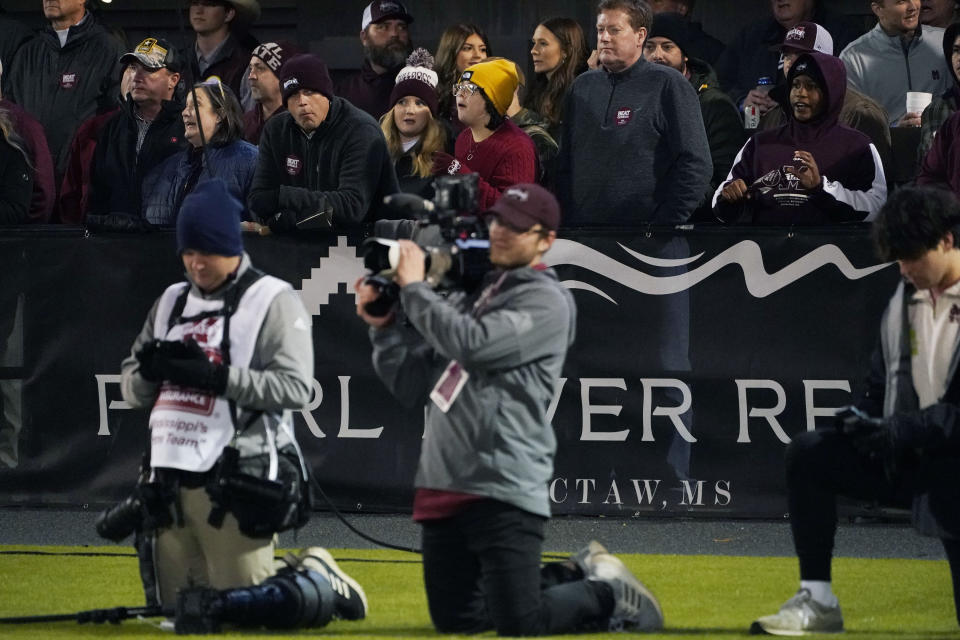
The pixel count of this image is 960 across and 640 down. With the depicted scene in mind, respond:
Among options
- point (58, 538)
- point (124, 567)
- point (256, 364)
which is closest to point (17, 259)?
point (58, 538)

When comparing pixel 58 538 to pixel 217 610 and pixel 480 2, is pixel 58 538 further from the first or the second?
pixel 480 2

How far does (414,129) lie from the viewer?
966cm

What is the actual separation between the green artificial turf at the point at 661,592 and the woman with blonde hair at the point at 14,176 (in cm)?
233

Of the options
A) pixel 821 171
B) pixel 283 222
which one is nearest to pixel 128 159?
pixel 283 222

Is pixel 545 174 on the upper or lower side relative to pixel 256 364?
upper

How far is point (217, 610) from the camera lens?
5.78m

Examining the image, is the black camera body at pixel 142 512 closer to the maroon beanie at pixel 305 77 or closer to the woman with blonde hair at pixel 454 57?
the maroon beanie at pixel 305 77

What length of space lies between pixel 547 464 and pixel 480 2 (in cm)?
847

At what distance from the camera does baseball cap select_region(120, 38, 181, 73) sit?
1012cm

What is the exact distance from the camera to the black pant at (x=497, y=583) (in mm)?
5520

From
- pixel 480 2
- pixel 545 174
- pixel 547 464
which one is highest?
pixel 480 2

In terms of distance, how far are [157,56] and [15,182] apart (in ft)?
3.82

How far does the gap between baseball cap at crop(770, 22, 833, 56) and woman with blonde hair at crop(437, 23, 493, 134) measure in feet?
6.34

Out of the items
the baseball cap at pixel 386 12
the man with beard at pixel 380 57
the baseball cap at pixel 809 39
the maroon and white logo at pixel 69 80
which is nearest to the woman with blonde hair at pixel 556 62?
the baseball cap at pixel 809 39
